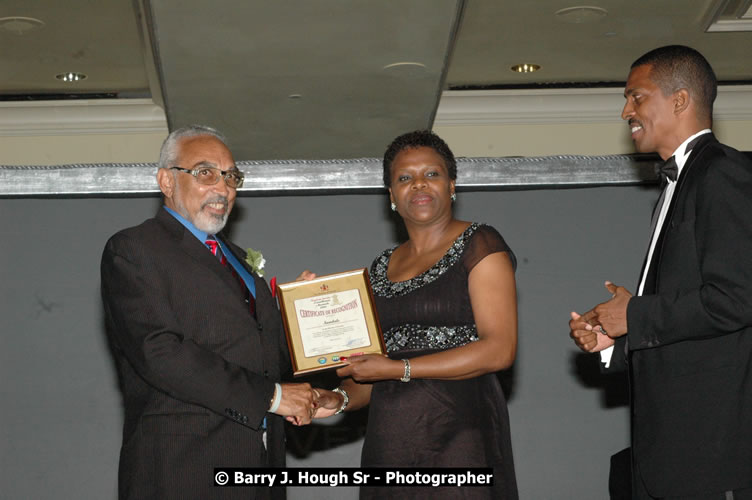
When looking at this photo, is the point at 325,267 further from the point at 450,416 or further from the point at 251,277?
the point at 450,416

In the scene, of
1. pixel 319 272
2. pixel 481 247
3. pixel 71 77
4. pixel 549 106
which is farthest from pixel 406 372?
pixel 549 106

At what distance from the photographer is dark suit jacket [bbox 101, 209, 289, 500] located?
8.96 ft

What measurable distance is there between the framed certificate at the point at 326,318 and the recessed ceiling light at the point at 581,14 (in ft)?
15.9

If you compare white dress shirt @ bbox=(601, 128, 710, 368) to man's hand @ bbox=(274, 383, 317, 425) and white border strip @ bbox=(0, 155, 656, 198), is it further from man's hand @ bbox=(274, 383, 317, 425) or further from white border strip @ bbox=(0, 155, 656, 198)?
Result: white border strip @ bbox=(0, 155, 656, 198)

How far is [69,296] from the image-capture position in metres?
4.48

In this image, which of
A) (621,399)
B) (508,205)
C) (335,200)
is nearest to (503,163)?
(508,205)

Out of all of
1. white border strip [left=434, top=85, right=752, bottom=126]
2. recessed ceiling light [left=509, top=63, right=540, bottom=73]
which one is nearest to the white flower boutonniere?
recessed ceiling light [left=509, top=63, right=540, bottom=73]

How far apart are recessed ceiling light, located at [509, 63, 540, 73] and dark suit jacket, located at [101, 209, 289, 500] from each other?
6.21 m

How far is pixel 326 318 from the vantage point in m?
3.09

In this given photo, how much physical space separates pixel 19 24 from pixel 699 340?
636 cm

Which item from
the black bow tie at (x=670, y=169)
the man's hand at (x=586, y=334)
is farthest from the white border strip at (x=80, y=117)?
the black bow tie at (x=670, y=169)

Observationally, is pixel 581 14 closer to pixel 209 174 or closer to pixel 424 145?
pixel 424 145

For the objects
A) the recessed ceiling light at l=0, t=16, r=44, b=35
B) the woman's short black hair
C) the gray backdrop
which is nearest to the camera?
the woman's short black hair

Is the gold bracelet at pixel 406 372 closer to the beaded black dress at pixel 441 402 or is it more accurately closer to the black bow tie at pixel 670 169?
the beaded black dress at pixel 441 402
